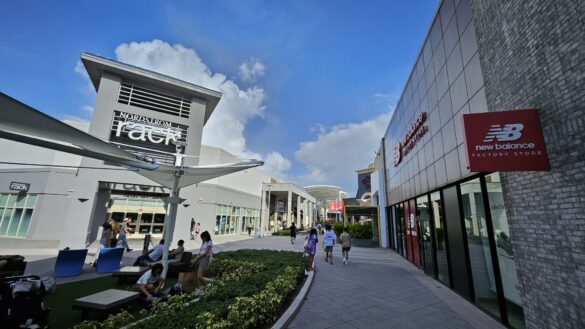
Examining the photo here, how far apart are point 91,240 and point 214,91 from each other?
14.2 m

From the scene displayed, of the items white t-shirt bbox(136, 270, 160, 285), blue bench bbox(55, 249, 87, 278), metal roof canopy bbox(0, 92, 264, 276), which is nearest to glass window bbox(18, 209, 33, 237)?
blue bench bbox(55, 249, 87, 278)

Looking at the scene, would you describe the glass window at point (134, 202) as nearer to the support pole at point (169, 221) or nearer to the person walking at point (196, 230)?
the person walking at point (196, 230)

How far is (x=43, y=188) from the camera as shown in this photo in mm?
16922

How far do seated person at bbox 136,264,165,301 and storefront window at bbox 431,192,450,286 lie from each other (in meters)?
8.03

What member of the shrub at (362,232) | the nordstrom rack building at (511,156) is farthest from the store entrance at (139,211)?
the nordstrom rack building at (511,156)

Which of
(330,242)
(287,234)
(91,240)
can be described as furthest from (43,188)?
(287,234)

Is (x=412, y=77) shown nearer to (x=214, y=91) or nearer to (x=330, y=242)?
(x=330, y=242)

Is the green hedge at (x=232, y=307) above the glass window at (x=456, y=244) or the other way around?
the other way around

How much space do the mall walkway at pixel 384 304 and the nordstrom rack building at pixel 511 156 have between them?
0.59 m

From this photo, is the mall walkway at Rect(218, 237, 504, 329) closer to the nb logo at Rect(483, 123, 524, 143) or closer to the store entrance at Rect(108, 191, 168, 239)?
the nb logo at Rect(483, 123, 524, 143)

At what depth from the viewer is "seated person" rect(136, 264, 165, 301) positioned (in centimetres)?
590

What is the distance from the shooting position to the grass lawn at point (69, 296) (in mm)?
5057

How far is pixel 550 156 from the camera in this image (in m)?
3.79

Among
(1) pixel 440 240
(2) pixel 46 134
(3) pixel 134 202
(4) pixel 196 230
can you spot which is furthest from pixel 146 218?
(1) pixel 440 240
